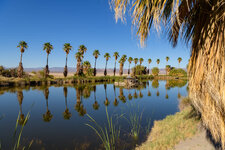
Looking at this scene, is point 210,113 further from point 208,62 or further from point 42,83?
point 42,83

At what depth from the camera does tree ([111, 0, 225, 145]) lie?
1909mm

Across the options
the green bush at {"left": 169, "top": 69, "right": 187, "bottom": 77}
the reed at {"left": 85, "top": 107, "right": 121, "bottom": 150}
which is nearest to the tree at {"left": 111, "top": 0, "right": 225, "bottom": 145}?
the reed at {"left": 85, "top": 107, "right": 121, "bottom": 150}

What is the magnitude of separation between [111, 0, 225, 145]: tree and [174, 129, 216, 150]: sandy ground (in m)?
2.52

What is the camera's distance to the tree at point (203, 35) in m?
1.91

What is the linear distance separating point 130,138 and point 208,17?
6.55m

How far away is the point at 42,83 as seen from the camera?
37.0 meters

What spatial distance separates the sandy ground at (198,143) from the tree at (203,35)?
2.52m

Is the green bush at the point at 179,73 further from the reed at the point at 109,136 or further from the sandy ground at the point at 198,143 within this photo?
the sandy ground at the point at 198,143

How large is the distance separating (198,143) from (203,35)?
3956 mm

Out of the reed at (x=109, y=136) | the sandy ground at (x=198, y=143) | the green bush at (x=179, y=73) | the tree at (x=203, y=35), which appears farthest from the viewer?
the green bush at (x=179, y=73)

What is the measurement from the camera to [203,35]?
220 cm

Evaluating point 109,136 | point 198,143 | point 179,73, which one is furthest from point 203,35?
point 179,73

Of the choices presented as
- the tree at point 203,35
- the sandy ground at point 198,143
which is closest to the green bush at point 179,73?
the sandy ground at point 198,143

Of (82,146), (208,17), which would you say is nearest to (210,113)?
(208,17)
